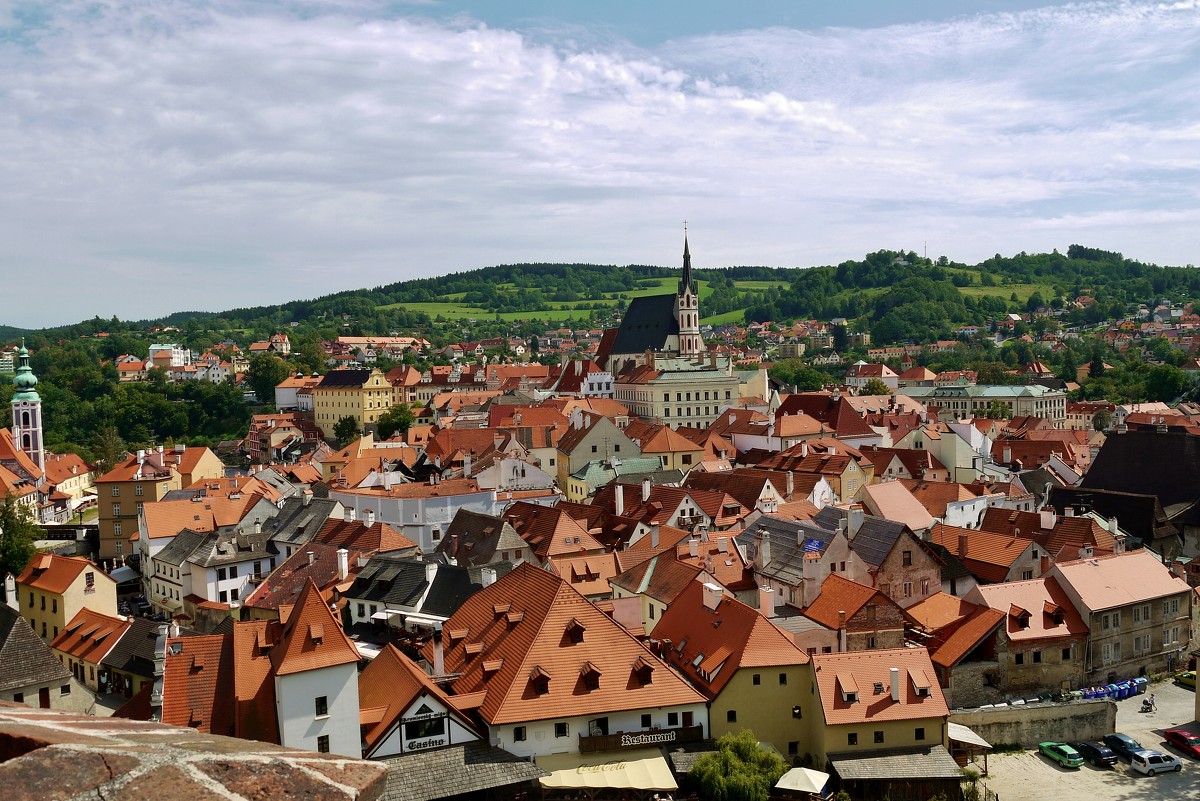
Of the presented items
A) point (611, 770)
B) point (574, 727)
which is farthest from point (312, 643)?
point (611, 770)

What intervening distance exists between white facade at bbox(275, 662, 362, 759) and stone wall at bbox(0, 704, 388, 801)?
67.1 ft

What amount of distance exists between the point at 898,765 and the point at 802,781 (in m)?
3.49

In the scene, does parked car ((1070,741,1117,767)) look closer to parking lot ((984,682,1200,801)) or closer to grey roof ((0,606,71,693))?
parking lot ((984,682,1200,801))

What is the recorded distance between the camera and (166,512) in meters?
54.7

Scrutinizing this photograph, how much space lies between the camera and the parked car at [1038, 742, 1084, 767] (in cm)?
3125

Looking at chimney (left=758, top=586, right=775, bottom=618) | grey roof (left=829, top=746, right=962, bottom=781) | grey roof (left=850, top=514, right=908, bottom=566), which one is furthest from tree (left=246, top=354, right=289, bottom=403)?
grey roof (left=829, top=746, right=962, bottom=781)

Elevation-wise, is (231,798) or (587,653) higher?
(231,798)

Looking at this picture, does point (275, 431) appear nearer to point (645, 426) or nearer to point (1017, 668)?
point (645, 426)

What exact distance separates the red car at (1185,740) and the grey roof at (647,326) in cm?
9212

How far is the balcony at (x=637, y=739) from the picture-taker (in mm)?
27000

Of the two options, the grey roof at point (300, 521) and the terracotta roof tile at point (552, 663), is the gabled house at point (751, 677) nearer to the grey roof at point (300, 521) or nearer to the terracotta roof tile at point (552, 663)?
the terracotta roof tile at point (552, 663)

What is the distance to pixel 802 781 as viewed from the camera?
26062 millimetres

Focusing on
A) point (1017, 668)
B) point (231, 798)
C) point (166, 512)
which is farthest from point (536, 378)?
point (231, 798)

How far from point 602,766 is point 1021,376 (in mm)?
135743
